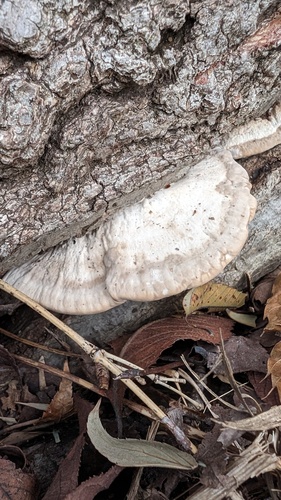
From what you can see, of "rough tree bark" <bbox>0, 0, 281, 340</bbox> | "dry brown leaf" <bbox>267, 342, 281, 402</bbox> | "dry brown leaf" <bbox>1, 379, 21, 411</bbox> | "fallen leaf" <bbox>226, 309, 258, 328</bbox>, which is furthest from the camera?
"fallen leaf" <bbox>226, 309, 258, 328</bbox>

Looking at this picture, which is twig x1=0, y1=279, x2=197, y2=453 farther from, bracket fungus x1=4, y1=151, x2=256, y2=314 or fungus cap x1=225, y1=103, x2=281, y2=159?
fungus cap x1=225, y1=103, x2=281, y2=159

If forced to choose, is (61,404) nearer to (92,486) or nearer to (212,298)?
(92,486)

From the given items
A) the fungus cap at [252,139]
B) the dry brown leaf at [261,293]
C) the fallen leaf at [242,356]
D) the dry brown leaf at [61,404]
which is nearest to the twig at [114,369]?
the dry brown leaf at [61,404]

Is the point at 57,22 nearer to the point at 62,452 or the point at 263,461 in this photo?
the point at 263,461

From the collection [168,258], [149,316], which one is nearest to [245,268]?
[149,316]

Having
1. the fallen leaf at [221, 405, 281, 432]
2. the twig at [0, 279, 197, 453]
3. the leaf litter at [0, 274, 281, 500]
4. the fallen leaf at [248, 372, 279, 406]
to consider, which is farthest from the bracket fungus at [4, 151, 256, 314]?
the fallen leaf at [248, 372, 279, 406]
